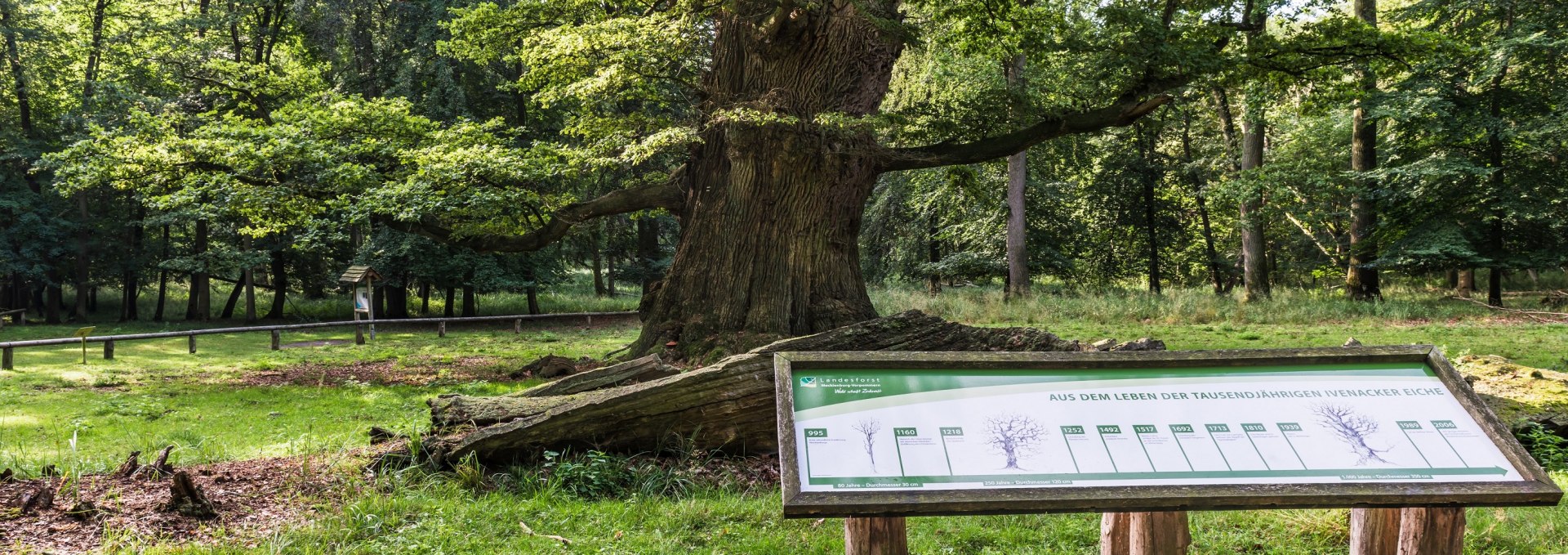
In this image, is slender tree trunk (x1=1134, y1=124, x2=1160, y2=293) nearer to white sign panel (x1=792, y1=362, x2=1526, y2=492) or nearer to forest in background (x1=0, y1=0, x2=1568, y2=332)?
forest in background (x1=0, y1=0, x2=1568, y2=332)

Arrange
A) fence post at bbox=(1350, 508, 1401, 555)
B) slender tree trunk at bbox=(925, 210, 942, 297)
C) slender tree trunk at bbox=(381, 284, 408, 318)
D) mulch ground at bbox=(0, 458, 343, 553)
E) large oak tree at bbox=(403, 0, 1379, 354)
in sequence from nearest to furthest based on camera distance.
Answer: fence post at bbox=(1350, 508, 1401, 555), mulch ground at bbox=(0, 458, 343, 553), large oak tree at bbox=(403, 0, 1379, 354), slender tree trunk at bbox=(925, 210, 942, 297), slender tree trunk at bbox=(381, 284, 408, 318)

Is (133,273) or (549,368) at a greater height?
(133,273)

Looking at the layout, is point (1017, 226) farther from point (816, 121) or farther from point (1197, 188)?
point (816, 121)

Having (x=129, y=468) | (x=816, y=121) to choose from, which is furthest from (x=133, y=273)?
(x=129, y=468)

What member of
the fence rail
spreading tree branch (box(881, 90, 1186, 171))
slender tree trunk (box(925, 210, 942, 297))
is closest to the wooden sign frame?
spreading tree branch (box(881, 90, 1186, 171))

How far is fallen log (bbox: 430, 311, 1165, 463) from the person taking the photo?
5.43m

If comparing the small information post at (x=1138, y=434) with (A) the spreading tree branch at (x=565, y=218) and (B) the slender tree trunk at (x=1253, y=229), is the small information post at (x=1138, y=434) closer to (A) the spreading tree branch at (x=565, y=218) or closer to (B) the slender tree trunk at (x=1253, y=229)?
(A) the spreading tree branch at (x=565, y=218)

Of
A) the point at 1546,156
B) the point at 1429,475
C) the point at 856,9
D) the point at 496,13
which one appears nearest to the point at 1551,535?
the point at 1429,475

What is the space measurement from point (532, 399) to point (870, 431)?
3779 mm

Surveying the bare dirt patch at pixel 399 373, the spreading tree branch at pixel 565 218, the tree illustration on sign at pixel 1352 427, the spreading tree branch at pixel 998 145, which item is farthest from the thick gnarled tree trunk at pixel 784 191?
the tree illustration on sign at pixel 1352 427

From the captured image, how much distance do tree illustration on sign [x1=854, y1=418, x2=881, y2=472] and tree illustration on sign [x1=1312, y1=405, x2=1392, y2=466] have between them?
1.52m

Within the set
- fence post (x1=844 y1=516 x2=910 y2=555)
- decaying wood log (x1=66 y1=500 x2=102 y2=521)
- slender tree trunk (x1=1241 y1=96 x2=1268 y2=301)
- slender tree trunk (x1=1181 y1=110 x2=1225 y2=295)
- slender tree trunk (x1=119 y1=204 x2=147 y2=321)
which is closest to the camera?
fence post (x1=844 y1=516 x2=910 y2=555)

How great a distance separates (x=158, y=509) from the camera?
4.28 meters

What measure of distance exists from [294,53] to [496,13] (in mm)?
19890
